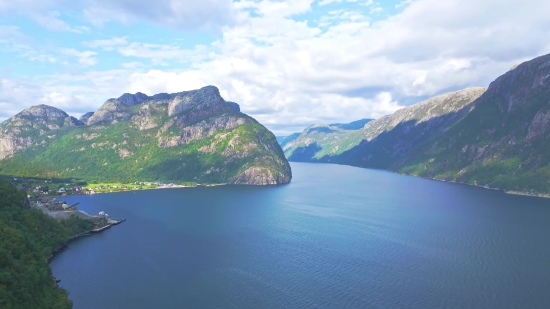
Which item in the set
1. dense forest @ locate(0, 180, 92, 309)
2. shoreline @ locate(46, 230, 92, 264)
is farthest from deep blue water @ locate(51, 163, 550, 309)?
dense forest @ locate(0, 180, 92, 309)

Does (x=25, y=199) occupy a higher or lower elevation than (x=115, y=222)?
higher

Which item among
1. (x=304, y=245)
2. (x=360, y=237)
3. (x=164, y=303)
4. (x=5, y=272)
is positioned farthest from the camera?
(x=360, y=237)

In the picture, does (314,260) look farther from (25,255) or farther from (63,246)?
(63,246)

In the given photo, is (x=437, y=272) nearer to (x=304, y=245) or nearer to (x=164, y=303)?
(x=304, y=245)

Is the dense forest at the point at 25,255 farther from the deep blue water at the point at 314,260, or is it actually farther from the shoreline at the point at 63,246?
the deep blue water at the point at 314,260

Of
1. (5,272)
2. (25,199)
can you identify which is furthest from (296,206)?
(5,272)

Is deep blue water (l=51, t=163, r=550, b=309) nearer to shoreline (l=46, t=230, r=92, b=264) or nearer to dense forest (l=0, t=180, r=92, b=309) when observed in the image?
shoreline (l=46, t=230, r=92, b=264)
